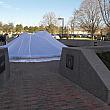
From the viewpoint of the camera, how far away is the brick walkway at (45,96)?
22.0 ft

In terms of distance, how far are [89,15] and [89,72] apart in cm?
4459

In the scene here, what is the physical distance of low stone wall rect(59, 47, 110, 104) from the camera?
7.35 m

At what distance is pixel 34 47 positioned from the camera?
19.3 m

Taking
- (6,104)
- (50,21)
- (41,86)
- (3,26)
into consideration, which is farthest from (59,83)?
(3,26)

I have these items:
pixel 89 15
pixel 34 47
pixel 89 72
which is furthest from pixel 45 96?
pixel 89 15

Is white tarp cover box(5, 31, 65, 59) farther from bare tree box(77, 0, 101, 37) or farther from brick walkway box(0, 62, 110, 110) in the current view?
bare tree box(77, 0, 101, 37)

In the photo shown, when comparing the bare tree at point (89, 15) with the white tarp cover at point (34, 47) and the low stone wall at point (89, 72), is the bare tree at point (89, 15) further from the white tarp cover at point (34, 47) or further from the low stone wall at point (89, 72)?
the low stone wall at point (89, 72)

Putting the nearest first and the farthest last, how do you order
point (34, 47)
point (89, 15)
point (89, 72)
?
point (89, 72) < point (34, 47) < point (89, 15)

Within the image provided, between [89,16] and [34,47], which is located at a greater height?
[89,16]

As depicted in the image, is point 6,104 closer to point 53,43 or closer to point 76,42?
point 53,43

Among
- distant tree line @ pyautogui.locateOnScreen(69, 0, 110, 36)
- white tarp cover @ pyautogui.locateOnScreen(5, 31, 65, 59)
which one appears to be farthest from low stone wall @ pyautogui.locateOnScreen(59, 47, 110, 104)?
distant tree line @ pyautogui.locateOnScreen(69, 0, 110, 36)

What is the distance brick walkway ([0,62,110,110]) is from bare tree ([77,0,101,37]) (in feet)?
133

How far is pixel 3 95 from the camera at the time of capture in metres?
7.87

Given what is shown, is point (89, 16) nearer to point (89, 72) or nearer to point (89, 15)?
point (89, 15)
